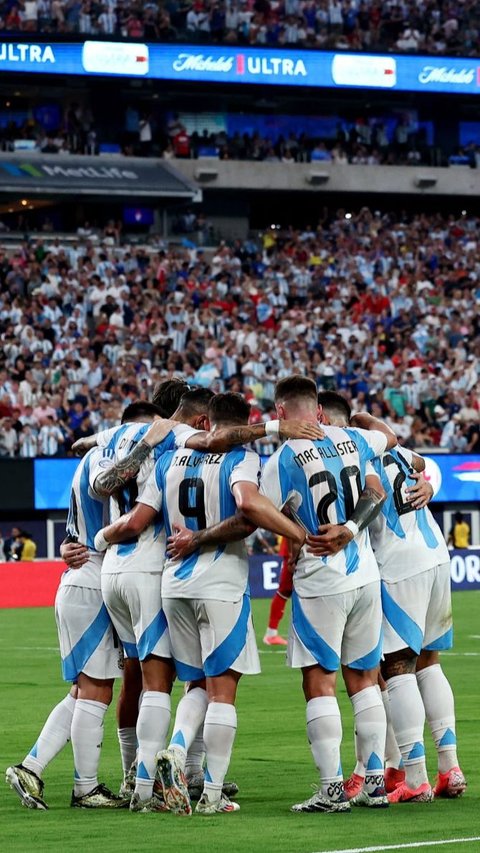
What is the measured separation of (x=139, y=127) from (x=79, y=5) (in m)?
4.52

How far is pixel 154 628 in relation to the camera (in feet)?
29.9

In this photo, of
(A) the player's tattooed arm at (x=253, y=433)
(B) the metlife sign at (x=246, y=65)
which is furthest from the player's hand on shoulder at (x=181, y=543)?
(B) the metlife sign at (x=246, y=65)

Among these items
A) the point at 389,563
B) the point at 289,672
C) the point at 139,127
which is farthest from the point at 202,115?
the point at 389,563

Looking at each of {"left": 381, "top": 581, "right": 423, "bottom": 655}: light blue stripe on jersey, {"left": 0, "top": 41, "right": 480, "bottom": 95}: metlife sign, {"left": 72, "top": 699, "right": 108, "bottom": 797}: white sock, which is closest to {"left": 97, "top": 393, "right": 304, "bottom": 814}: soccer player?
{"left": 72, "top": 699, "right": 108, "bottom": 797}: white sock

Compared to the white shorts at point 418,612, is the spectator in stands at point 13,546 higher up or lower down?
lower down

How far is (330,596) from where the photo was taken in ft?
29.1

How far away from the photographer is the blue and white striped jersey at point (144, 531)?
9.20m

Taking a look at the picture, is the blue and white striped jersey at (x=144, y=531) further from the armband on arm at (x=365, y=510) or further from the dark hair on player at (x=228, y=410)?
the armband on arm at (x=365, y=510)

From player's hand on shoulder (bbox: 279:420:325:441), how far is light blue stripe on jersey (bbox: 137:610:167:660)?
4.19 feet

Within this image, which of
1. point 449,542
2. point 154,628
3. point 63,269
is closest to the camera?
point 154,628

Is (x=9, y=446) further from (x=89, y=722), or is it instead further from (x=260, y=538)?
(x=89, y=722)

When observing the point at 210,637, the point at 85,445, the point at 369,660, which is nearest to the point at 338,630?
the point at 369,660

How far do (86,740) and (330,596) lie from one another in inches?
63.6

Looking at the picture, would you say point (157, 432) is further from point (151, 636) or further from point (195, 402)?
point (151, 636)
